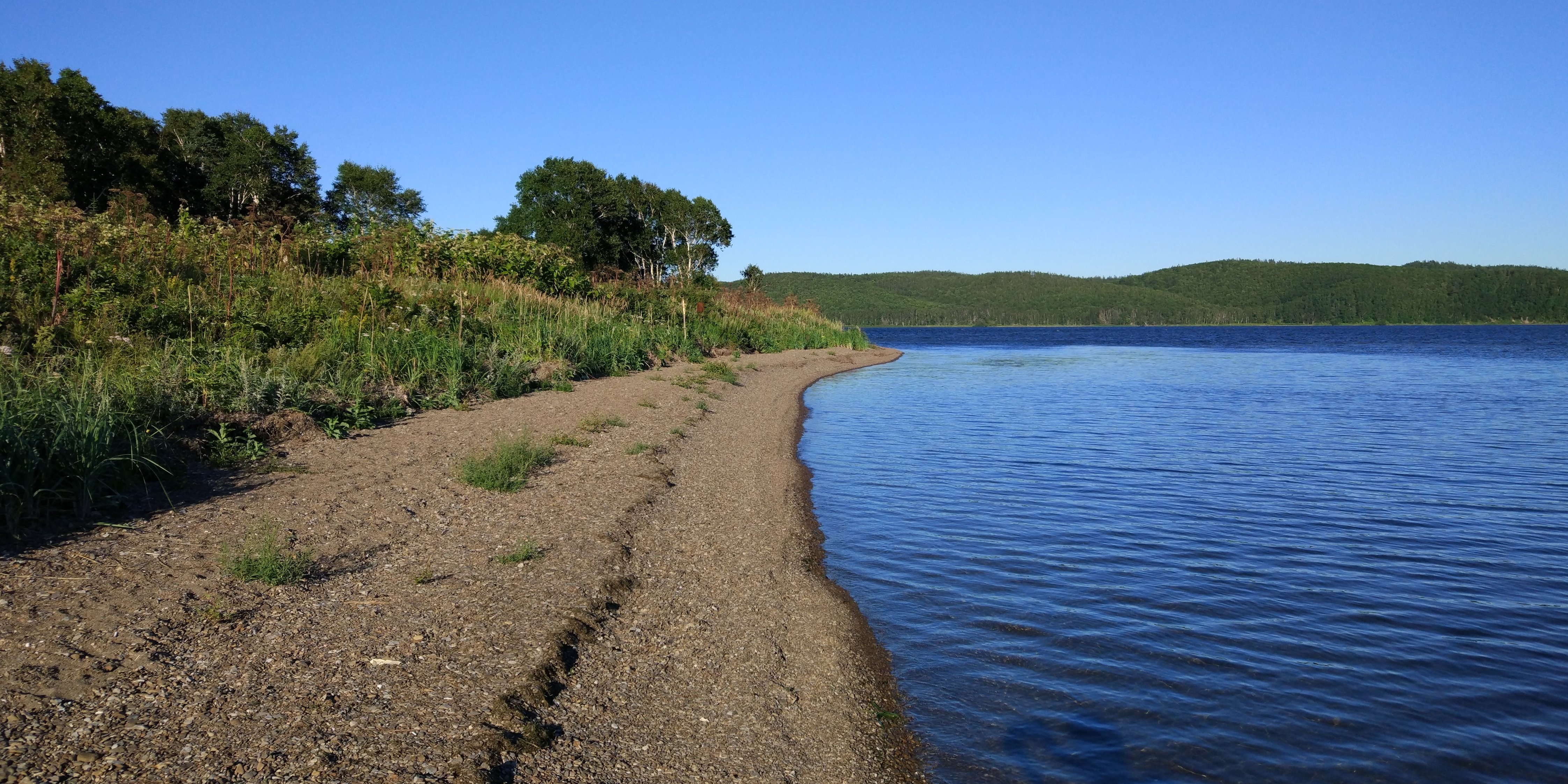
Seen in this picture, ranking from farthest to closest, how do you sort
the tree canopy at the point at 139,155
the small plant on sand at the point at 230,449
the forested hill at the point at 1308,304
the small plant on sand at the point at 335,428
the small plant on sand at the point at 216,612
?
the forested hill at the point at 1308,304, the tree canopy at the point at 139,155, the small plant on sand at the point at 335,428, the small plant on sand at the point at 230,449, the small plant on sand at the point at 216,612

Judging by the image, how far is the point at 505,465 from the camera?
811cm

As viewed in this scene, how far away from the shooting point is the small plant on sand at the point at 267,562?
5.00 metres

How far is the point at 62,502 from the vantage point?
565cm

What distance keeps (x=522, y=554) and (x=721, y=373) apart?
15710 millimetres

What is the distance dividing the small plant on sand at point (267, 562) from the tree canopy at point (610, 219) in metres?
39.9

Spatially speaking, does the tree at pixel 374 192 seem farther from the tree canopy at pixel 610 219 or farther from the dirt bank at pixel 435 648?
the dirt bank at pixel 435 648

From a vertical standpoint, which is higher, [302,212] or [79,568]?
[302,212]

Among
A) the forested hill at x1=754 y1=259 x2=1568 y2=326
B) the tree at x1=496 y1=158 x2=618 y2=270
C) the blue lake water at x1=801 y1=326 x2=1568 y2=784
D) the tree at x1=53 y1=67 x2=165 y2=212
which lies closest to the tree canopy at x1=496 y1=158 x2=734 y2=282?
the tree at x1=496 y1=158 x2=618 y2=270

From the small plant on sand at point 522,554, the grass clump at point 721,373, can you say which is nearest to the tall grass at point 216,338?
the grass clump at point 721,373

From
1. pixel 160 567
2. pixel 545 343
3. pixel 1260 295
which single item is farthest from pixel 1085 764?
pixel 1260 295

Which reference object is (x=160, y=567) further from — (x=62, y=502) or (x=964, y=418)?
(x=964, y=418)

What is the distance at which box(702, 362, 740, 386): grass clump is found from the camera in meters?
20.9

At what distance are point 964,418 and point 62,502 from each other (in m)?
15.2

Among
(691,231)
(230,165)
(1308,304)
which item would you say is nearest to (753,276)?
(691,231)
